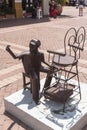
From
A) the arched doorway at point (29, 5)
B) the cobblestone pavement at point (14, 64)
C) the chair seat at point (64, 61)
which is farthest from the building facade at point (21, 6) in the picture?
the chair seat at point (64, 61)

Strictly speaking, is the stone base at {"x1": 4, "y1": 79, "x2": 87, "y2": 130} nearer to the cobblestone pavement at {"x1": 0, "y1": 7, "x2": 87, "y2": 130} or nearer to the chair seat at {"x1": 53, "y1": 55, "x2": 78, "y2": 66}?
the cobblestone pavement at {"x1": 0, "y1": 7, "x2": 87, "y2": 130}

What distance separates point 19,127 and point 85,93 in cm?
152

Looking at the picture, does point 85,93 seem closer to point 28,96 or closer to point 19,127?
point 28,96

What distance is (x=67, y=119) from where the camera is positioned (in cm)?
432

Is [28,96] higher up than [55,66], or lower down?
lower down

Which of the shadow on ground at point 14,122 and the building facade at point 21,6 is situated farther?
the building facade at point 21,6

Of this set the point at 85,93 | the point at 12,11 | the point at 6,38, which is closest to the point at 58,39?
the point at 6,38

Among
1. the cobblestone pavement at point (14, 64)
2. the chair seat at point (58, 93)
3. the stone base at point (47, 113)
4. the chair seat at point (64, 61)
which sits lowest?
the cobblestone pavement at point (14, 64)

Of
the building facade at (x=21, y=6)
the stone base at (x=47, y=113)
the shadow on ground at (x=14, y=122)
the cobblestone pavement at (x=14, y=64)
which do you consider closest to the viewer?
the stone base at (x=47, y=113)

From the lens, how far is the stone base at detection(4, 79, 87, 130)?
4.24 metres

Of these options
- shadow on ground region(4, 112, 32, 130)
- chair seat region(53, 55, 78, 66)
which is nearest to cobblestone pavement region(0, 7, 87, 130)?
shadow on ground region(4, 112, 32, 130)

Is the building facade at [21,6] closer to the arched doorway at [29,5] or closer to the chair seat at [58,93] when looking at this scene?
the arched doorway at [29,5]

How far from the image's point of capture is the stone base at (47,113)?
424 centimetres

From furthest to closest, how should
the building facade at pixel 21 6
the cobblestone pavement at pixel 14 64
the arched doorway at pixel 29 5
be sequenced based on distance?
the arched doorway at pixel 29 5 → the building facade at pixel 21 6 → the cobblestone pavement at pixel 14 64
